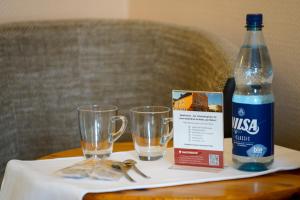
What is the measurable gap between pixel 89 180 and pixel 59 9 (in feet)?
4.44

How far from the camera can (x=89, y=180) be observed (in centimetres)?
109

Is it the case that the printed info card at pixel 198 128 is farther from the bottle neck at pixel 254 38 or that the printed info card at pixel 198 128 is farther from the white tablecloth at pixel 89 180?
the bottle neck at pixel 254 38

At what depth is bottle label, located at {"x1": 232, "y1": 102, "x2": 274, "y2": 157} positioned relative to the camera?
43.1 inches

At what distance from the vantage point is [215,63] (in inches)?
67.2

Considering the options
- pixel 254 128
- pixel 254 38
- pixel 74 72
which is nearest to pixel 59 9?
pixel 74 72

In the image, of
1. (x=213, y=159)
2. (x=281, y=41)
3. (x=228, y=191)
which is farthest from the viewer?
(x=281, y=41)

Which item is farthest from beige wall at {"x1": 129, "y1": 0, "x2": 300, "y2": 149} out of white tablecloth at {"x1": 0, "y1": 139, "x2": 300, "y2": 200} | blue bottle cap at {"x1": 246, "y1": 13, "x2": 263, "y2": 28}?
blue bottle cap at {"x1": 246, "y1": 13, "x2": 263, "y2": 28}

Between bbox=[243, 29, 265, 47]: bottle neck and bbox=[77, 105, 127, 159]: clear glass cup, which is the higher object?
bbox=[243, 29, 265, 47]: bottle neck

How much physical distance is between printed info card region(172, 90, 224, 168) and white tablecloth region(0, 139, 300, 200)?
33 millimetres

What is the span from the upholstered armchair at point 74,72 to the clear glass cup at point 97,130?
→ 67cm

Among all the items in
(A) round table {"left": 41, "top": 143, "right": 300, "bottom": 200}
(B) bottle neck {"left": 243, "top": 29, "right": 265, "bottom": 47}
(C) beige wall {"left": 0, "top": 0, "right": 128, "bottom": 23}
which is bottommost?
(A) round table {"left": 41, "top": 143, "right": 300, "bottom": 200}

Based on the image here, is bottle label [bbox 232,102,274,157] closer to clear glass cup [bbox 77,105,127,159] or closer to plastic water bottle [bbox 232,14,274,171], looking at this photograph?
plastic water bottle [bbox 232,14,274,171]

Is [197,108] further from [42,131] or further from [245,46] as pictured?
[42,131]

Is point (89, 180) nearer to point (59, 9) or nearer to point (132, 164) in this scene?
point (132, 164)
